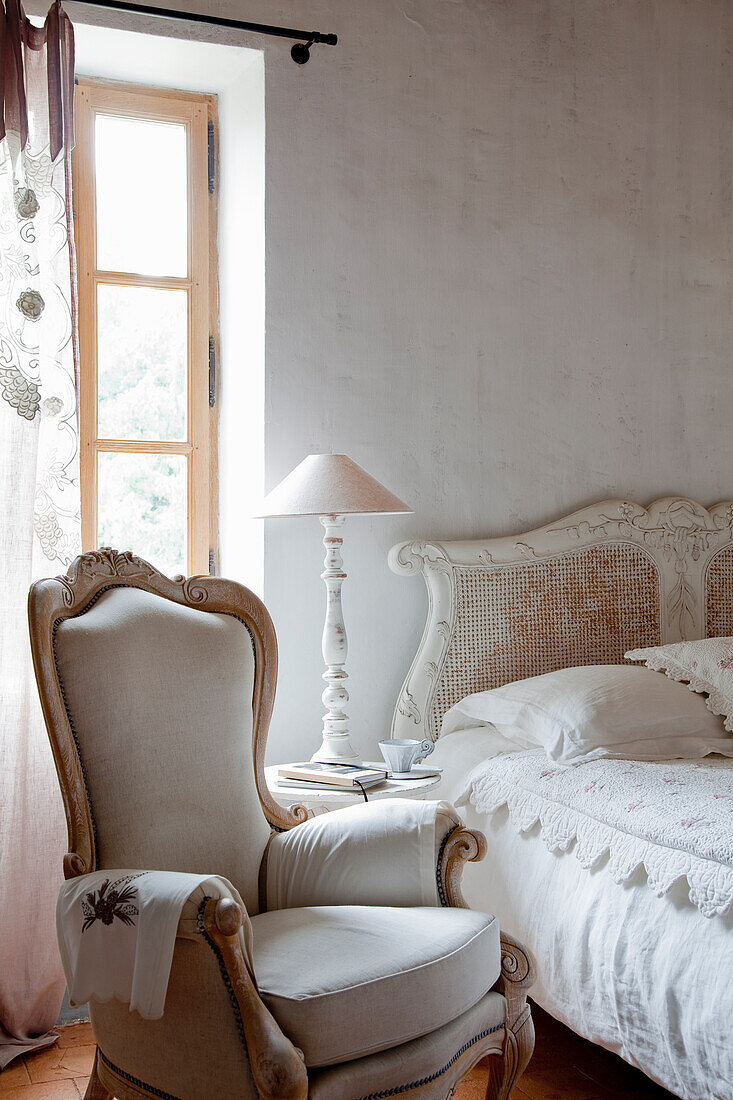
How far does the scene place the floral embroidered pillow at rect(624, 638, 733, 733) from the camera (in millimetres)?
2484

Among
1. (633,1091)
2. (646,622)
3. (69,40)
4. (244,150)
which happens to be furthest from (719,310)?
(633,1091)

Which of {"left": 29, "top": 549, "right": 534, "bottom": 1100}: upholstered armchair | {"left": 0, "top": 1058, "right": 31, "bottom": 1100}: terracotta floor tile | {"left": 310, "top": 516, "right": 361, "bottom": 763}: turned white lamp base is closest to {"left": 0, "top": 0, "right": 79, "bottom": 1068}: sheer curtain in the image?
{"left": 0, "top": 1058, "right": 31, "bottom": 1100}: terracotta floor tile

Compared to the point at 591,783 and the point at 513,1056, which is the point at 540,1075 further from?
the point at 591,783

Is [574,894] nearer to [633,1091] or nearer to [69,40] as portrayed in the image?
[633,1091]

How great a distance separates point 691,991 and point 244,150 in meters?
2.29

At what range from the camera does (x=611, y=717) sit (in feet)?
7.87

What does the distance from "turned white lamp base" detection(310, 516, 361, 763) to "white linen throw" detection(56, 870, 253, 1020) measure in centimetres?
93

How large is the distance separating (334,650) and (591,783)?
689 millimetres

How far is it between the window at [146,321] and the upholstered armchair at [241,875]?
84 centimetres

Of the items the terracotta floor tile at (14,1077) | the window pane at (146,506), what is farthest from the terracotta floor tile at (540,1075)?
the window pane at (146,506)

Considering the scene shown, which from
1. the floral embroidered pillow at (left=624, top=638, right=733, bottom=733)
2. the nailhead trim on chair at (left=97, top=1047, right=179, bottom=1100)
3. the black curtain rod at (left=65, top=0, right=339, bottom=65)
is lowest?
the nailhead trim on chair at (left=97, top=1047, right=179, bottom=1100)

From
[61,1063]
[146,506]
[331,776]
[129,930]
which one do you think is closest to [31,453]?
→ [146,506]

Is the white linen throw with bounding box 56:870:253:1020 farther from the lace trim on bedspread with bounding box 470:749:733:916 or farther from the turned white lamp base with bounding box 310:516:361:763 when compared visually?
the turned white lamp base with bounding box 310:516:361:763

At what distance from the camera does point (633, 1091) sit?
211cm
